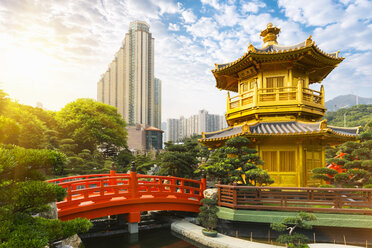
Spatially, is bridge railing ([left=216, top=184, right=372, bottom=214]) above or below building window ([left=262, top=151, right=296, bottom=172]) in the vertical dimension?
below

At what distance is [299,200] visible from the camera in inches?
332

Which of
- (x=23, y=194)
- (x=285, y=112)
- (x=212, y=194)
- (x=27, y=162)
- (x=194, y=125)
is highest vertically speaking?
(x=194, y=125)

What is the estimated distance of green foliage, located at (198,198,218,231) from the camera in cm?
858

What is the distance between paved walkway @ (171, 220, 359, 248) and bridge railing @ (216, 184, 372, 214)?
52.7 inches

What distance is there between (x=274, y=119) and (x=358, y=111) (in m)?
65.7

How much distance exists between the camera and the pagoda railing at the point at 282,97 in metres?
11.2

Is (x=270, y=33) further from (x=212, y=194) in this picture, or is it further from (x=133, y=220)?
(x=133, y=220)

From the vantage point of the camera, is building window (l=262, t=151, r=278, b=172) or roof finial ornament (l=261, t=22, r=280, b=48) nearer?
building window (l=262, t=151, r=278, b=172)

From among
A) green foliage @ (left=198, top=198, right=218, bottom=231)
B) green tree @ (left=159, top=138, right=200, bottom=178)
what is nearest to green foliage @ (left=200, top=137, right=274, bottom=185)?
green foliage @ (left=198, top=198, right=218, bottom=231)

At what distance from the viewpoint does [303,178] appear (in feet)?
34.8

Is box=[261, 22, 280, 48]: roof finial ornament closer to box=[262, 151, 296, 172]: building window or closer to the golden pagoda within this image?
the golden pagoda

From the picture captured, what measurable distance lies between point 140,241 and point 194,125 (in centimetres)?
9332

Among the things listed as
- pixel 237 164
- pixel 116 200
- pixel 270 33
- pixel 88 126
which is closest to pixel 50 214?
pixel 116 200

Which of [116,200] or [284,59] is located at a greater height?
[284,59]
